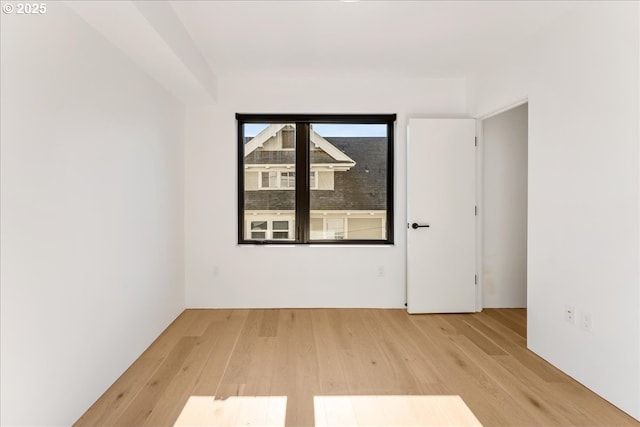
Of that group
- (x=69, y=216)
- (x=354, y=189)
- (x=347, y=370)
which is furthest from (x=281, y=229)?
(x=69, y=216)

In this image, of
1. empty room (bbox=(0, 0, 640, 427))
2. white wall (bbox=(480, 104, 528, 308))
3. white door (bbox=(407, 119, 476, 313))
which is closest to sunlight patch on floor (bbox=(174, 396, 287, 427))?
empty room (bbox=(0, 0, 640, 427))

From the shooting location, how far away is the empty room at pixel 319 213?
176cm

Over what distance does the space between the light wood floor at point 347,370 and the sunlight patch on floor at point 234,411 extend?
1.9 inches

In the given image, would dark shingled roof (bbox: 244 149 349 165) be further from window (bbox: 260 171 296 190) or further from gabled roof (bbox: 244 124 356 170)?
window (bbox: 260 171 296 190)

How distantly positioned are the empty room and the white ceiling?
0.03 metres

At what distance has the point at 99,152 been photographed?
6.86ft

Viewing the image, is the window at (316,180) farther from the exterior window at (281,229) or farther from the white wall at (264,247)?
the white wall at (264,247)

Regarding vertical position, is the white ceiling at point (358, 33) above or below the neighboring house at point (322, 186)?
above

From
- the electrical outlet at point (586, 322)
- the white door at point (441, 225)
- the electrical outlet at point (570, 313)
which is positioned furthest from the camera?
the white door at point (441, 225)

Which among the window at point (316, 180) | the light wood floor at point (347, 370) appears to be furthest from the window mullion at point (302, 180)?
the light wood floor at point (347, 370)

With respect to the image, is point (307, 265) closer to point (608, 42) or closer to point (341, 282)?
point (341, 282)

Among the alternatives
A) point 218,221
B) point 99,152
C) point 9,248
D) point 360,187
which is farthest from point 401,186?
point 9,248

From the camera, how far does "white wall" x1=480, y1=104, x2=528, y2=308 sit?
3.75 metres

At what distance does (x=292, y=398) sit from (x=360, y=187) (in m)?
2.40
